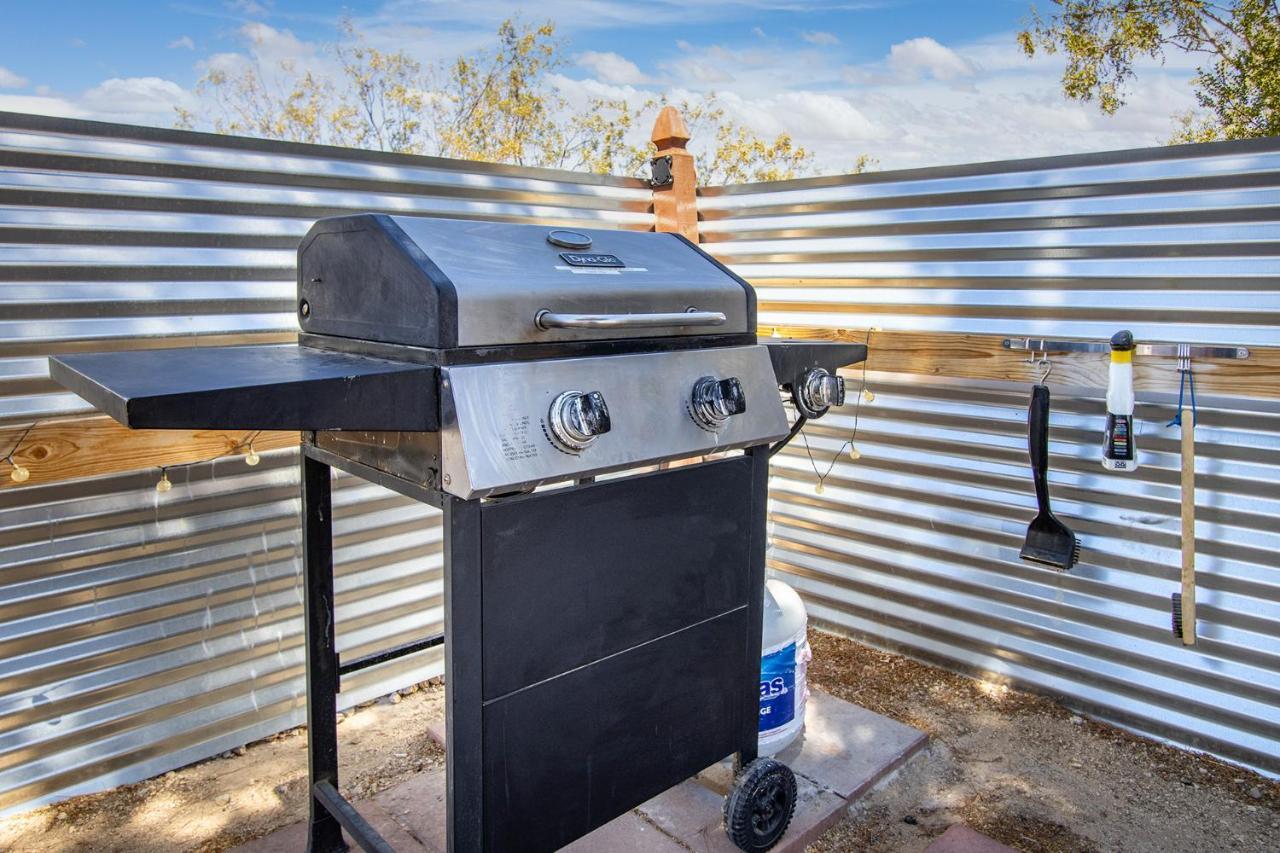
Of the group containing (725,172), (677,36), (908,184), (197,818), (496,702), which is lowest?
(197,818)

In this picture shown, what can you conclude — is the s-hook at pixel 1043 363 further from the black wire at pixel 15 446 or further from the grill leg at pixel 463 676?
the black wire at pixel 15 446

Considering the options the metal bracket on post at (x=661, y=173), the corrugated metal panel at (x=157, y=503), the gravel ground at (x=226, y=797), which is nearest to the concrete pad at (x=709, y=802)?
the gravel ground at (x=226, y=797)

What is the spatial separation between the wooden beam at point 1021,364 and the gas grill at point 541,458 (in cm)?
104

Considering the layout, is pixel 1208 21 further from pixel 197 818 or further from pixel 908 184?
pixel 197 818

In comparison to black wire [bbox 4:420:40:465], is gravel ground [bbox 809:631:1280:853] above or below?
below

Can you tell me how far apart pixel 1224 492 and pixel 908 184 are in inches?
59.7

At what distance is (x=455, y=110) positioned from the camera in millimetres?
11336

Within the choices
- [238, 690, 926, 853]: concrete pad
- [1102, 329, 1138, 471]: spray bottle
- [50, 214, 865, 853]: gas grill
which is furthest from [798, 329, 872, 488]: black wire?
[50, 214, 865, 853]: gas grill

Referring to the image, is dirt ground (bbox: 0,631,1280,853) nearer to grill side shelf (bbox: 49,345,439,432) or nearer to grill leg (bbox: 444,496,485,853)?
grill leg (bbox: 444,496,485,853)

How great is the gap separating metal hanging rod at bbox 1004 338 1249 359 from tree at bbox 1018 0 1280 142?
7.82m

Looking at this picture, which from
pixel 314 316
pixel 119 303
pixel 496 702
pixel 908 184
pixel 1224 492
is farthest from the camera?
pixel 908 184

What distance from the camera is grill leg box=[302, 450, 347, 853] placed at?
194 centimetres

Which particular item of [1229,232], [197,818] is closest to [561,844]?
[197,818]

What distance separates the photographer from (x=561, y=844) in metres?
1.66
